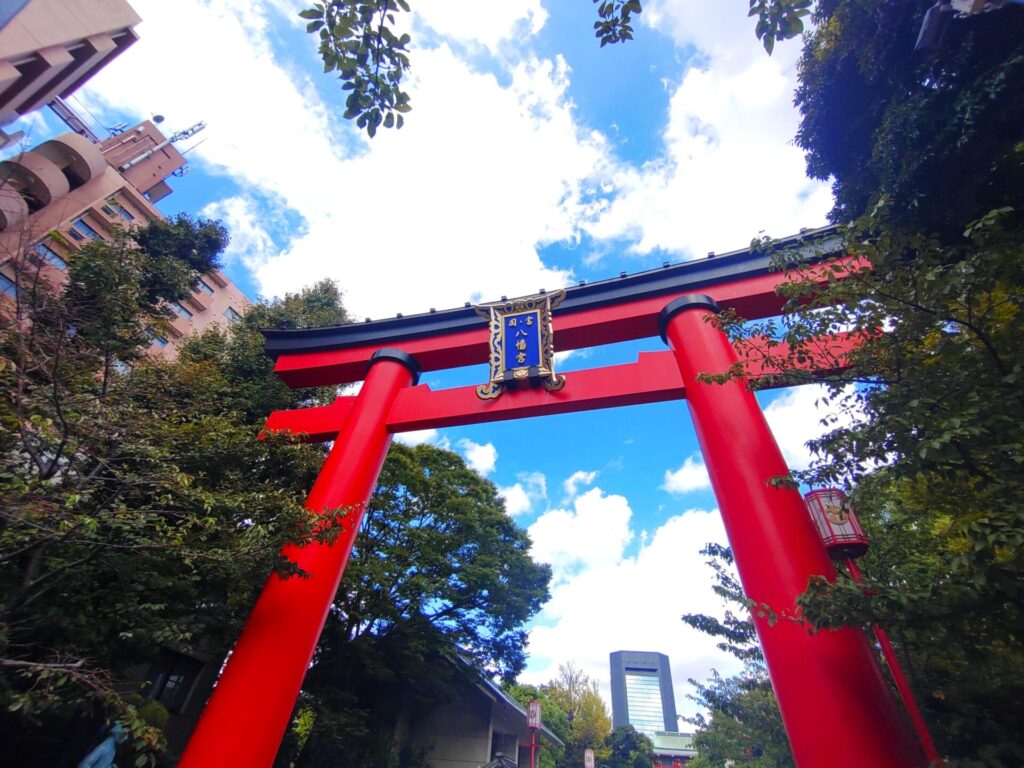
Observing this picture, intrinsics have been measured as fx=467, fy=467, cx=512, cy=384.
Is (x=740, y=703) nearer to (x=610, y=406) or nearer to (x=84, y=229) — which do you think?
(x=610, y=406)

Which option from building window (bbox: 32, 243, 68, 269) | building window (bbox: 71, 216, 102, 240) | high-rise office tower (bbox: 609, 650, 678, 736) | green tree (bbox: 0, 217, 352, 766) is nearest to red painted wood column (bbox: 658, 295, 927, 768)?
green tree (bbox: 0, 217, 352, 766)

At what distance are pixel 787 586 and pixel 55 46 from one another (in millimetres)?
20703

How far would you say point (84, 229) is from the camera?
18.9 meters

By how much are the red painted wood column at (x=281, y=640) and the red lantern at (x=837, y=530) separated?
4668 millimetres

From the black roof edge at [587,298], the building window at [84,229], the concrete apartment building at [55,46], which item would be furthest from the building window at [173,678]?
the building window at [84,229]

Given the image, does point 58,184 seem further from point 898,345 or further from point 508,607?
point 898,345

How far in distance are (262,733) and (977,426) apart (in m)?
5.82

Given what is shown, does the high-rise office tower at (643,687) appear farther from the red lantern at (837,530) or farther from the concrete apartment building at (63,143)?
the red lantern at (837,530)

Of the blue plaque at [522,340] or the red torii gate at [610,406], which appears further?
the blue plaque at [522,340]

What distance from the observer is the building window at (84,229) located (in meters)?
18.4

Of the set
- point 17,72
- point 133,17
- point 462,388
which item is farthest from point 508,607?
point 133,17

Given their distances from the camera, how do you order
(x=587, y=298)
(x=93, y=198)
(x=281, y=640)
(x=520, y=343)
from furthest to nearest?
(x=93, y=198)
(x=587, y=298)
(x=520, y=343)
(x=281, y=640)

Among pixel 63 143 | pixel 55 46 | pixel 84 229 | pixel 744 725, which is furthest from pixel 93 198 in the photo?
pixel 744 725

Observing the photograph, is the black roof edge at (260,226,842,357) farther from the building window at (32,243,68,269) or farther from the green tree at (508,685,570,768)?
the green tree at (508,685,570,768)
